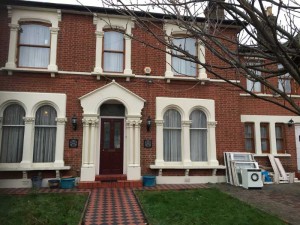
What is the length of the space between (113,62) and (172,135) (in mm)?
3934

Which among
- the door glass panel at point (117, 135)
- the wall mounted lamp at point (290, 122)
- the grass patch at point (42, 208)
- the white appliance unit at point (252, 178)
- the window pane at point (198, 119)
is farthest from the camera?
the wall mounted lamp at point (290, 122)

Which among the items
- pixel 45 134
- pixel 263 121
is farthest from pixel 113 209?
pixel 263 121

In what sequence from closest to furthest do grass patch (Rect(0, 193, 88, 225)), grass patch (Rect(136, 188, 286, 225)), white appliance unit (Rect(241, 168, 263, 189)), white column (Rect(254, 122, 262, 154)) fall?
1. grass patch (Rect(0, 193, 88, 225))
2. grass patch (Rect(136, 188, 286, 225))
3. white appliance unit (Rect(241, 168, 263, 189))
4. white column (Rect(254, 122, 262, 154))

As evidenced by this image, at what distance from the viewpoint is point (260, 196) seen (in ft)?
30.0

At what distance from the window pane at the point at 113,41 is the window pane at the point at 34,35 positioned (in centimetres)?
232

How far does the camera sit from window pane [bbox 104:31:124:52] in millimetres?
11695

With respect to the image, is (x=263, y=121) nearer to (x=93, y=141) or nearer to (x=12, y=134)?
(x=93, y=141)

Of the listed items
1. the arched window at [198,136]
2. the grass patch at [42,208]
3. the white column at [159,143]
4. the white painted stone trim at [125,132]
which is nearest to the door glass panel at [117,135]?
the white painted stone trim at [125,132]

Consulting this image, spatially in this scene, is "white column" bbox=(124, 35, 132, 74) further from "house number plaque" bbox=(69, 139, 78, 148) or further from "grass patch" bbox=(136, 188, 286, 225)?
"grass patch" bbox=(136, 188, 286, 225)

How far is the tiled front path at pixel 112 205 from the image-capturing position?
260 inches

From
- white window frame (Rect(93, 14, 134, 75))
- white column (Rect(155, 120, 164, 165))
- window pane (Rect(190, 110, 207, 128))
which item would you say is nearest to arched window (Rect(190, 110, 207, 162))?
window pane (Rect(190, 110, 207, 128))

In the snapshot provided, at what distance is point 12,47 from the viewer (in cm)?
1077

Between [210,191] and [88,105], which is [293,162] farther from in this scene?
[88,105]

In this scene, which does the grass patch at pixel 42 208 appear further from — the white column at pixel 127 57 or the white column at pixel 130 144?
the white column at pixel 127 57
